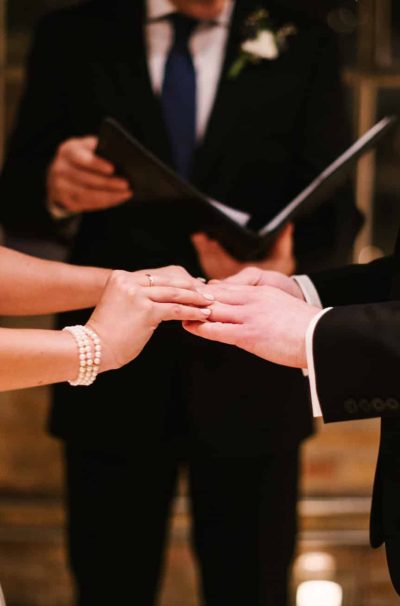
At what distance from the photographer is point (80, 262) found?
1685mm

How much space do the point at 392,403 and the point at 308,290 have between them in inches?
12.9

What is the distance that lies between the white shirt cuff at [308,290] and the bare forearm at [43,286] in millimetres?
294

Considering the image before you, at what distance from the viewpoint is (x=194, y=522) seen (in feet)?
6.01

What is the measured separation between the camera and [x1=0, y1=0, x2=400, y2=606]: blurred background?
2549 millimetres

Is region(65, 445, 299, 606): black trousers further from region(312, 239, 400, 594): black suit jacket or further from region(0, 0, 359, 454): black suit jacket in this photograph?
region(312, 239, 400, 594): black suit jacket

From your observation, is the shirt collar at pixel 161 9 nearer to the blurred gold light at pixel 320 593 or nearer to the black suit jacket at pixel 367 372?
the black suit jacket at pixel 367 372

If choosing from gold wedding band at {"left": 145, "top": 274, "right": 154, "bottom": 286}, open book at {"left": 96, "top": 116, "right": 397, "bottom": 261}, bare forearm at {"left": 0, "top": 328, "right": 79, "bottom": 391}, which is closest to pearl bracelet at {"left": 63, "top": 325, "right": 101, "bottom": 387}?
bare forearm at {"left": 0, "top": 328, "right": 79, "bottom": 391}

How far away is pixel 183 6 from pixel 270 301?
2.36 feet

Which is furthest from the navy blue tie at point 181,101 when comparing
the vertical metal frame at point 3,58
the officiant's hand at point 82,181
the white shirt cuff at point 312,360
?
the vertical metal frame at point 3,58

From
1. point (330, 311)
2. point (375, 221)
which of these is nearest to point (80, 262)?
point (330, 311)

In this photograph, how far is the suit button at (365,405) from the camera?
118 centimetres

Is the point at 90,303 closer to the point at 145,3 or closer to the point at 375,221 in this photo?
the point at 145,3

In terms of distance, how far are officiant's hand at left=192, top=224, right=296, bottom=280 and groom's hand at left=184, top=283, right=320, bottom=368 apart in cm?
35

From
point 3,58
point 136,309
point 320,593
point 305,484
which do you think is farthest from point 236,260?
point 3,58
